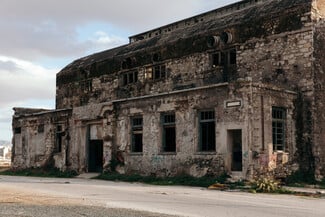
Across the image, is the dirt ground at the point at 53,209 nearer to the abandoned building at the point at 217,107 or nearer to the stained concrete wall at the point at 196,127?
the stained concrete wall at the point at 196,127

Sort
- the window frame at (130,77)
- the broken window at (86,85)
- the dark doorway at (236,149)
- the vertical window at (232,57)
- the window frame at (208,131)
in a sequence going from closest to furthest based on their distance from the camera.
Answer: the dark doorway at (236,149), the window frame at (208,131), the vertical window at (232,57), the window frame at (130,77), the broken window at (86,85)

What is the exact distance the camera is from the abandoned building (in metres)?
20.0

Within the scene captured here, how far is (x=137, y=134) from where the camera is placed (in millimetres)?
24703

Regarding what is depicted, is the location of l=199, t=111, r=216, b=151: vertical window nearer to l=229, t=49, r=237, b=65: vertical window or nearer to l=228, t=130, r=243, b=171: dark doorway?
l=228, t=130, r=243, b=171: dark doorway

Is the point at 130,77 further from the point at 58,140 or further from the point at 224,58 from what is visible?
the point at 224,58

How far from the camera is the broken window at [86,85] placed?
34.4 meters

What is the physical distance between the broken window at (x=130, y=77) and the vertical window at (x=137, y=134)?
586 centimetres

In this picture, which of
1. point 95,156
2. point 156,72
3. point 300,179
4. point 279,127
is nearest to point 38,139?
point 95,156

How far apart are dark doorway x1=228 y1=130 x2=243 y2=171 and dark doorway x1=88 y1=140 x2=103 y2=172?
9.70 metres

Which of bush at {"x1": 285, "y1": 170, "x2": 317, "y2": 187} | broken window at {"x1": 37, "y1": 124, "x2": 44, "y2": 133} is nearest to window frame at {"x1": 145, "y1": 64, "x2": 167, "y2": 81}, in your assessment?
broken window at {"x1": 37, "y1": 124, "x2": 44, "y2": 133}

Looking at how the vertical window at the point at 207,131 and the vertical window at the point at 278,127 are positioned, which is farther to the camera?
the vertical window at the point at 207,131

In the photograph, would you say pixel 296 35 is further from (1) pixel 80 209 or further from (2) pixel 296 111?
(1) pixel 80 209

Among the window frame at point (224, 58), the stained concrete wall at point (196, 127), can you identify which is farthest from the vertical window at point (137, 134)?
the window frame at point (224, 58)

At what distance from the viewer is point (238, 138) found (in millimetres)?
20547
